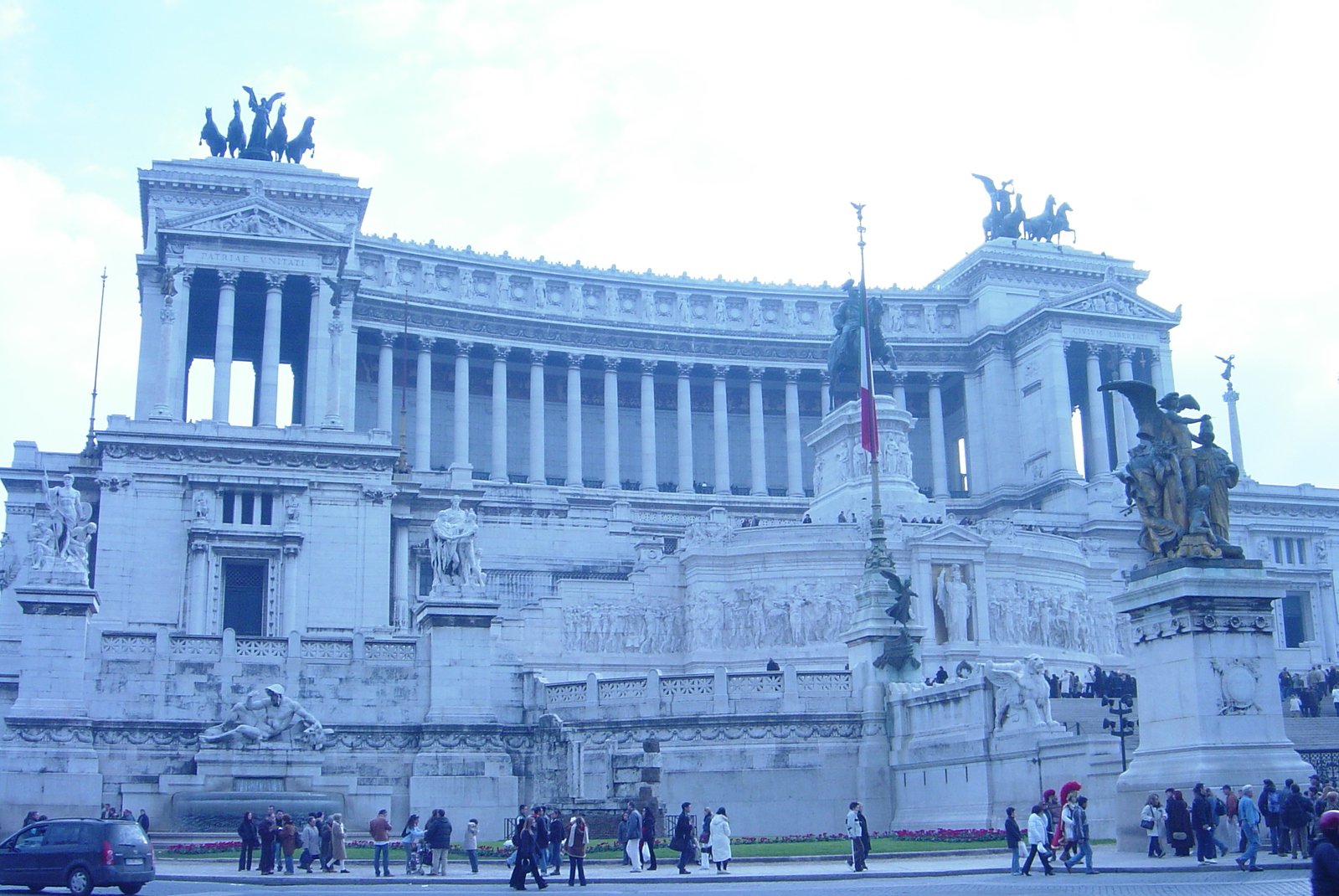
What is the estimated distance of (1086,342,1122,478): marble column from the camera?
10044 centimetres

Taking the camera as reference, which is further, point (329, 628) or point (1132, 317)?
point (1132, 317)

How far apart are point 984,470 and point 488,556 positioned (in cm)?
4608

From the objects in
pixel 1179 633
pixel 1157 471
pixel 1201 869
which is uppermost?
pixel 1157 471

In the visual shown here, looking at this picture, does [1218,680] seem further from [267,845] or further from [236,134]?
[236,134]

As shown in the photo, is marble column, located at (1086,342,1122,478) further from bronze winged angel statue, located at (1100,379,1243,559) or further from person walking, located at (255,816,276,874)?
person walking, located at (255,816,276,874)

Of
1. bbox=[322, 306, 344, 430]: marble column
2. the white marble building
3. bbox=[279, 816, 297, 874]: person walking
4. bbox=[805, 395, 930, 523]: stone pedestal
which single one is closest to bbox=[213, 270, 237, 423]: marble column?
the white marble building

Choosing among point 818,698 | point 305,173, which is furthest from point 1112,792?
point 305,173

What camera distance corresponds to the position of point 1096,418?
336 feet

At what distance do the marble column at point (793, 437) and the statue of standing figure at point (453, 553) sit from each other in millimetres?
56895

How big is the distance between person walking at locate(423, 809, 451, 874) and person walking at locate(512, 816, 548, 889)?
146 inches

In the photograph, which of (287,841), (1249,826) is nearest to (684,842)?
(287,841)

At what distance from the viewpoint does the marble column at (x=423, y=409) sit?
92.8m

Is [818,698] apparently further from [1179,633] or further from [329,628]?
[329,628]

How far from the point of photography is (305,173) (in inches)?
3484
